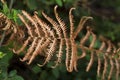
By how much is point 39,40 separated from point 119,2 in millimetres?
2364

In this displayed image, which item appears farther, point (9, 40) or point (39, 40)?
point (9, 40)

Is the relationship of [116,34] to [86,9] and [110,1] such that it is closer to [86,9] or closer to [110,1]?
[86,9]

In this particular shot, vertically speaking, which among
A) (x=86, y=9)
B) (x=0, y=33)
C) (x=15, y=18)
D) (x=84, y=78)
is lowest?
(x=84, y=78)

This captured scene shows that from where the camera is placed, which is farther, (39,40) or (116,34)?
(116,34)

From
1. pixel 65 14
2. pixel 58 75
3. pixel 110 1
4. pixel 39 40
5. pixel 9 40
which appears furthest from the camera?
pixel 110 1

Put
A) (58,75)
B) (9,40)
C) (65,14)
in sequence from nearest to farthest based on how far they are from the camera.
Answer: (9,40) < (58,75) < (65,14)

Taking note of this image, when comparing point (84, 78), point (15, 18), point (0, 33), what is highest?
point (15, 18)

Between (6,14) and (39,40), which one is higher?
(6,14)

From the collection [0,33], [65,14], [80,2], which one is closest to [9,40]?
[0,33]

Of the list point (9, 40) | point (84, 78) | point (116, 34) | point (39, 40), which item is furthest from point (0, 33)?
point (116, 34)

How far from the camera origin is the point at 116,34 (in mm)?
3371

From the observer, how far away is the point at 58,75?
102 inches

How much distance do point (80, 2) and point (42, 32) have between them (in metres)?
1.02

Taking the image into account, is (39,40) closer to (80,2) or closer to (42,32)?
(42,32)
